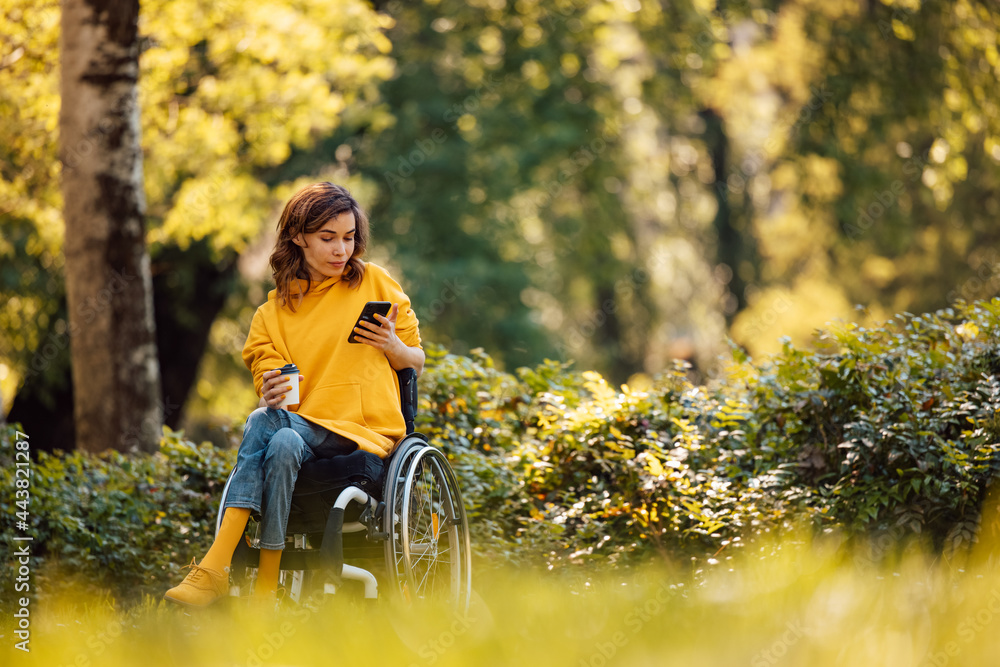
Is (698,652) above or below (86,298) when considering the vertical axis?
below

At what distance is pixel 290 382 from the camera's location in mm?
3553

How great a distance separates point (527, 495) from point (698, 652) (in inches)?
141

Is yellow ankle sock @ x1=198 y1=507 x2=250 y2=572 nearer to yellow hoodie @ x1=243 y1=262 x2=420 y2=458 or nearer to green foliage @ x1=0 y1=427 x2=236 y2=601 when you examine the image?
yellow hoodie @ x1=243 y1=262 x2=420 y2=458

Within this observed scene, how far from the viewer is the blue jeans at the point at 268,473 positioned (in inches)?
132

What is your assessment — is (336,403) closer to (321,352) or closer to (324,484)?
(321,352)

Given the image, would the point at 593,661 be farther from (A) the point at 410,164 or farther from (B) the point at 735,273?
(B) the point at 735,273

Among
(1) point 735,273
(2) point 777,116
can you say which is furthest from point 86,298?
(1) point 735,273

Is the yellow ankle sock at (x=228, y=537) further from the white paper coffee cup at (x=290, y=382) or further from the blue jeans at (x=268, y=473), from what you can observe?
the white paper coffee cup at (x=290, y=382)

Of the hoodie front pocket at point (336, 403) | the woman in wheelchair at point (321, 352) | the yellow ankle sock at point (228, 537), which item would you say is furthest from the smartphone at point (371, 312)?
the yellow ankle sock at point (228, 537)

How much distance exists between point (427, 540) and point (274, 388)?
91cm

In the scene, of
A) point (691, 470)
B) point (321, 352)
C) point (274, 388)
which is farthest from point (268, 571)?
point (691, 470)

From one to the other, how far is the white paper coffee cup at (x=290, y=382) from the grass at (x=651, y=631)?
2.89ft

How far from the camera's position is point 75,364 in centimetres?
682

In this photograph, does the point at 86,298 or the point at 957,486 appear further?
the point at 86,298
